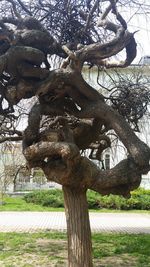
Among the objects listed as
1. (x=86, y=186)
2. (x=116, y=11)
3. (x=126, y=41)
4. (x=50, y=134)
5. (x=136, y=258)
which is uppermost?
(x=116, y=11)

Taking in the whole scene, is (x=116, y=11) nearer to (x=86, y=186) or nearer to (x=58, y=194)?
(x=86, y=186)

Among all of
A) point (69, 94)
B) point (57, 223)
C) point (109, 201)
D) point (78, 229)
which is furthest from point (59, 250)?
point (109, 201)

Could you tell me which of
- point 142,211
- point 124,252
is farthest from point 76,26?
point 142,211

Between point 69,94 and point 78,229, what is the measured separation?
1964 mm

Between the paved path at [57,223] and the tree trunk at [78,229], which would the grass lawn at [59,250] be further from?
the tree trunk at [78,229]

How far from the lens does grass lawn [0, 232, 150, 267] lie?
8328 mm

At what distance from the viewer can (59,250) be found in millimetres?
9773

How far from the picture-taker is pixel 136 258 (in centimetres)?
895

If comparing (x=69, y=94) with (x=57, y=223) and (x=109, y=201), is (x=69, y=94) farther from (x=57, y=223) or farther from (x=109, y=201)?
(x=109, y=201)

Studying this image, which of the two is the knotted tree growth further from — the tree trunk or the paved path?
the paved path

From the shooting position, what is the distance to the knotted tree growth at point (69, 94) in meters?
5.52

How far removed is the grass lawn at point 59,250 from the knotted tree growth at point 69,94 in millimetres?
2451

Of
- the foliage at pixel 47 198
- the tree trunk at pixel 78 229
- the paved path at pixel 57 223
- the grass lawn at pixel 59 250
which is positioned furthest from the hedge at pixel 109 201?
the tree trunk at pixel 78 229

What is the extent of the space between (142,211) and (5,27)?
18376 mm
